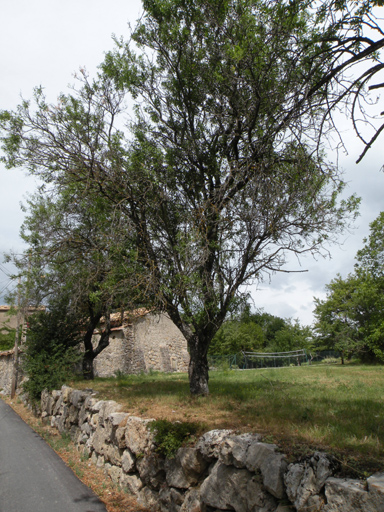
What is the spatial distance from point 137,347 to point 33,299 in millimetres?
Answer: 8571

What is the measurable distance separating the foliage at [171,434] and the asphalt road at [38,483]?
4.09ft

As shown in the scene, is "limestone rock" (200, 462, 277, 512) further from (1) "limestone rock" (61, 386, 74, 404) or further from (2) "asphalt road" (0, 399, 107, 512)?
(1) "limestone rock" (61, 386, 74, 404)

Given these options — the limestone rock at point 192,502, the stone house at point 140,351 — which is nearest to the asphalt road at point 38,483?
the limestone rock at point 192,502

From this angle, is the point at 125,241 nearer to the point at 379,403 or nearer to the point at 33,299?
the point at 379,403

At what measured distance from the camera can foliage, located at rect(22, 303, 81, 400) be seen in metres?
13.1

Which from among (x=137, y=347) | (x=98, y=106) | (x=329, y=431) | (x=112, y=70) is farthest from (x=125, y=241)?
(x=137, y=347)

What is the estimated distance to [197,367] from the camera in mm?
8750

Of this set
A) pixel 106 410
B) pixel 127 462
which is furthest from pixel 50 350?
pixel 127 462

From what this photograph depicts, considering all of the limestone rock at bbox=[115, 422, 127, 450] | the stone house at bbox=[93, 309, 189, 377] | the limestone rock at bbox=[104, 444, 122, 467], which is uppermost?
the stone house at bbox=[93, 309, 189, 377]

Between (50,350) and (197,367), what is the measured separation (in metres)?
7.71

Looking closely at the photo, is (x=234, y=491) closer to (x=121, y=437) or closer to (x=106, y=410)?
(x=121, y=437)

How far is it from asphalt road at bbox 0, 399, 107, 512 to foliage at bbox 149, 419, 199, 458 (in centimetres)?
125

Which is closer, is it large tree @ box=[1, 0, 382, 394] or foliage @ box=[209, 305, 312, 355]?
large tree @ box=[1, 0, 382, 394]

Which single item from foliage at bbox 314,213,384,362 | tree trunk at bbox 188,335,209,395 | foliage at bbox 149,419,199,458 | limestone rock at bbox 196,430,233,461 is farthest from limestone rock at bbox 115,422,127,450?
foliage at bbox 314,213,384,362
